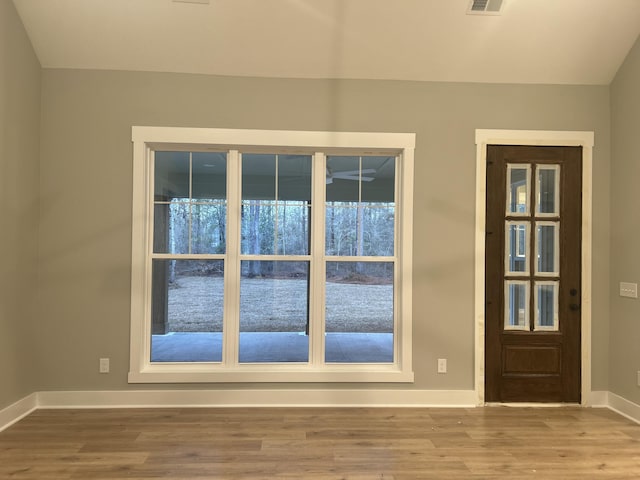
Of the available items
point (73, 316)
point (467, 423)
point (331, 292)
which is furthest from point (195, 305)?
point (467, 423)

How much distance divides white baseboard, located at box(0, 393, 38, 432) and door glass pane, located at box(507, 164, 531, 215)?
167 inches

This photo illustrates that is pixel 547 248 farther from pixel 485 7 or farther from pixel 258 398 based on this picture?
pixel 258 398

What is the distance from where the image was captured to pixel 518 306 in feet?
11.9

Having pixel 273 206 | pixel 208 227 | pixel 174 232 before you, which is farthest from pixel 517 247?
pixel 174 232

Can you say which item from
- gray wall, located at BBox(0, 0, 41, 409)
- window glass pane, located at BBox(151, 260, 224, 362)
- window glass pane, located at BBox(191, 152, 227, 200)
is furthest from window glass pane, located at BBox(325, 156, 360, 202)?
gray wall, located at BBox(0, 0, 41, 409)

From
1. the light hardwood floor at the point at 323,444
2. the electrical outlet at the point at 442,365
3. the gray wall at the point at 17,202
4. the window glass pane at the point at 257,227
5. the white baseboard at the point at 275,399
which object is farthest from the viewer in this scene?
the window glass pane at the point at 257,227

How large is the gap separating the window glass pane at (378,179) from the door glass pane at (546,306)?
1519 millimetres

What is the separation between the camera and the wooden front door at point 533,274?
3.58m

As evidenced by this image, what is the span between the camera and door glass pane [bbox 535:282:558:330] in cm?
363

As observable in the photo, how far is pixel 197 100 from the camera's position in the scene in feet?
11.4

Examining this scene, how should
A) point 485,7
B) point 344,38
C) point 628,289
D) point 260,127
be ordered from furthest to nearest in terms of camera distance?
point 260,127, point 628,289, point 344,38, point 485,7

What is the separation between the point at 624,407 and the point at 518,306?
1.12 m

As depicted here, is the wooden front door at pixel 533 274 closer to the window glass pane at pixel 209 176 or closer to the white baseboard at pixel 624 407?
the white baseboard at pixel 624 407

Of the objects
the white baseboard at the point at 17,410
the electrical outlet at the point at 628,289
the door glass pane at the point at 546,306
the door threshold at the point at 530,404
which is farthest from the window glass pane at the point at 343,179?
the white baseboard at the point at 17,410
